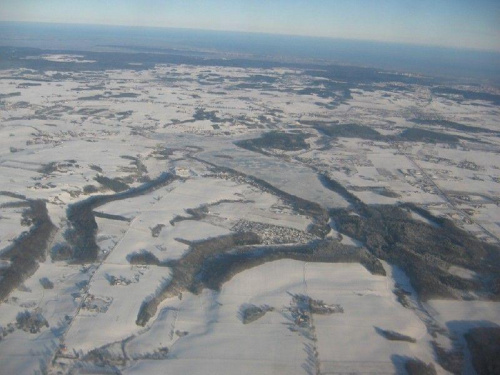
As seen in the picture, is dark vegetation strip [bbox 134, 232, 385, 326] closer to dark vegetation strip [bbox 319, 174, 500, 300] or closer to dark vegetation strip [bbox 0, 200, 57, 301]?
dark vegetation strip [bbox 319, 174, 500, 300]

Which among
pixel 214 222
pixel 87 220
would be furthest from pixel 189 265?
pixel 87 220

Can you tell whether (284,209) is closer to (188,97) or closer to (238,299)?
(238,299)

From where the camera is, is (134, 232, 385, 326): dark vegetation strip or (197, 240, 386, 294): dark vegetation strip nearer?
(134, 232, 385, 326): dark vegetation strip

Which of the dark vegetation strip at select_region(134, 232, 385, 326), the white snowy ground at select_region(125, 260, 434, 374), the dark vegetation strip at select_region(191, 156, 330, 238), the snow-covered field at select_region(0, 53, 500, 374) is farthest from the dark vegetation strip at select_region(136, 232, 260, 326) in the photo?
the dark vegetation strip at select_region(191, 156, 330, 238)

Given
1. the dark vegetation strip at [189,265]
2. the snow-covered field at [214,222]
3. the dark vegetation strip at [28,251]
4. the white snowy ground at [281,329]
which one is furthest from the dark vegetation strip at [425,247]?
the dark vegetation strip at [28,251]

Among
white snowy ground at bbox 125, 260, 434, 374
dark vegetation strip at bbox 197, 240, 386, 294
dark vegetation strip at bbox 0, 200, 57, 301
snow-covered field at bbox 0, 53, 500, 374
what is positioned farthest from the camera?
dark vegetation strip at bbox 197, 240, 386, 294
